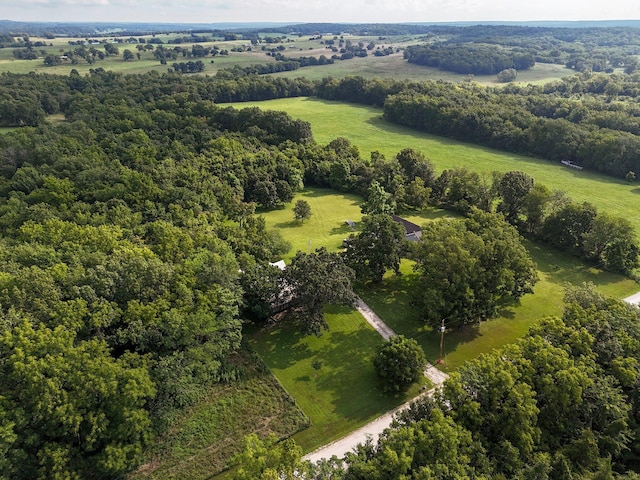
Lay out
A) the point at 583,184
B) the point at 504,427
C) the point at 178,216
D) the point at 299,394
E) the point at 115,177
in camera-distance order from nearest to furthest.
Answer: the point at 504,427, the point at 299,394, the point at 178,216, the point at 115,177, the point at 583,184

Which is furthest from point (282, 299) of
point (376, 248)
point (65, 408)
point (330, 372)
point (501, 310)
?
point (501, 310)

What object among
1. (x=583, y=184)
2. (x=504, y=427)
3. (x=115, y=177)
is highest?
(x=115, y=177)

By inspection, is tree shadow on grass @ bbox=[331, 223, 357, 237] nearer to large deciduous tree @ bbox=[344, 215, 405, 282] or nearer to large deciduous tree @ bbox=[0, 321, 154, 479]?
large deciduous tree @ bbox=[344, 215, 405, 282]

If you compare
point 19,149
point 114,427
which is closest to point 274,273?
point 114,427

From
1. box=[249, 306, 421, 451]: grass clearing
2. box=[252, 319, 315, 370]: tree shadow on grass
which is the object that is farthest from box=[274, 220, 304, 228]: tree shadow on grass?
box=[252, 319, 315, 370]: tree shadow on grass

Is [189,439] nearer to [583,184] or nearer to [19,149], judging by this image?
[19,149]

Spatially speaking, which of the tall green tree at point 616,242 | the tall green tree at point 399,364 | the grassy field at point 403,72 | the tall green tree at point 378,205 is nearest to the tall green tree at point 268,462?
the tall green tree at point 399,364

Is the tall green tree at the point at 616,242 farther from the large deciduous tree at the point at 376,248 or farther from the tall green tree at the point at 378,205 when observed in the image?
the large deciduous tree at the point at 376,248
